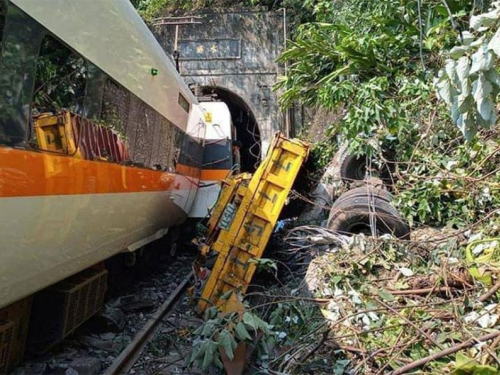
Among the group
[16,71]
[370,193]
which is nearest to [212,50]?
[370,193]

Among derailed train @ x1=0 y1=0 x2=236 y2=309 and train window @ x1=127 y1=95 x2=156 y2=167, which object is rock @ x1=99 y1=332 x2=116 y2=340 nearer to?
derailed train @ x1=0 y1=0 x2=236 y2=309

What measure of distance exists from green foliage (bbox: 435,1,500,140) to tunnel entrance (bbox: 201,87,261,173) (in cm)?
1257

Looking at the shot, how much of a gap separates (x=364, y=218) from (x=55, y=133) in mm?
3762

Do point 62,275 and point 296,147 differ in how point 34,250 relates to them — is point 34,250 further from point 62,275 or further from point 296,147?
point 296,147

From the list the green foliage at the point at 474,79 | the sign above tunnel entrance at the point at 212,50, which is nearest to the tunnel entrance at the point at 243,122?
the sign above tunnel entrance at the point at 212,50

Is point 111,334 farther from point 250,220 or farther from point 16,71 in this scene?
point 16,71

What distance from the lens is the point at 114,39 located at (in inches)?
164

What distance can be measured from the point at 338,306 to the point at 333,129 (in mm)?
4048

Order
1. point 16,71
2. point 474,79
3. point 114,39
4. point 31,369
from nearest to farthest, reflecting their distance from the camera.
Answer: point 474,79 < point 16,71 < point 31,369 < point 114,39

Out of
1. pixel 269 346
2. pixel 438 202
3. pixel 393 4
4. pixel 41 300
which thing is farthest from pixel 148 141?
pixel 393 4

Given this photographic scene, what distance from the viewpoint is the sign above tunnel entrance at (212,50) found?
14.6 meters

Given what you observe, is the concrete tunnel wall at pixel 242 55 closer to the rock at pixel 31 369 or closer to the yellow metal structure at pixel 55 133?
the rock at pixel 31 369

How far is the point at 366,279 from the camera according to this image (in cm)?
440

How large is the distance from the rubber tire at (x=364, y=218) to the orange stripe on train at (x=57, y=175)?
2.44m
